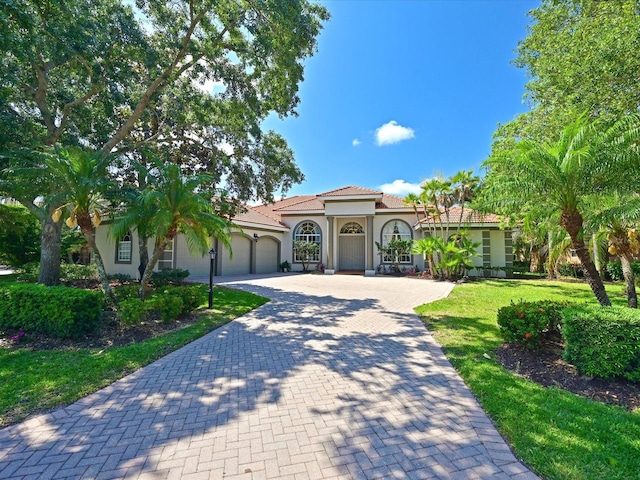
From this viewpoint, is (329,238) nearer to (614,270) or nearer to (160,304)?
(160,304)

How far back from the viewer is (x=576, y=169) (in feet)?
18.7

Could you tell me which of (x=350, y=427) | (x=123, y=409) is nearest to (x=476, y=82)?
(x=350, y=427)

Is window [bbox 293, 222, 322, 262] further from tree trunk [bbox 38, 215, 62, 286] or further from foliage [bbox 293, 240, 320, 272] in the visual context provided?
tree trunk [bbox 38, 215, 62, 286]

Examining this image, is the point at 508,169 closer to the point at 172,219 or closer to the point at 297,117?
the point at 172,219

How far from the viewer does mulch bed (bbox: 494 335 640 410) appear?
155 inches

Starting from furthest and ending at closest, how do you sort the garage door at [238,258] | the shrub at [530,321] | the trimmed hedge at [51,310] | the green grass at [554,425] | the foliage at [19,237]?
the garage door at [238,258], the foliage at [19,237], the trimmed hedge at [51,310], the shrub at [530,321], the green grass at [554,425]

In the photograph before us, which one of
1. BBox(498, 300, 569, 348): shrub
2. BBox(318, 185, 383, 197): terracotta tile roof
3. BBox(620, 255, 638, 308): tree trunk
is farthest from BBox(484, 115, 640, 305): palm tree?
BBox(318, 185, 383, 197): terracotta tile roof

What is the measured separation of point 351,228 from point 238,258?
9.06 m

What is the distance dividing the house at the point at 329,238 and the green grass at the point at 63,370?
481 inches

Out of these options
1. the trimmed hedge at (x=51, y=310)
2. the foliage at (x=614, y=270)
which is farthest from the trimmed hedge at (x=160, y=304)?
the foliage at (x=614, y=270)

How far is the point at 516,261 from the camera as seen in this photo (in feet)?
73.4

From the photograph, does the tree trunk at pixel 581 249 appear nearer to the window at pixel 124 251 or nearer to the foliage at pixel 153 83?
the foliage at pixel 153 83

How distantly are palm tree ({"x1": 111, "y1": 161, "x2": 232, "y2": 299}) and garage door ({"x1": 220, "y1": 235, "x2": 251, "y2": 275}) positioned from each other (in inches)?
448

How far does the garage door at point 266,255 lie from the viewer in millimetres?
22239
